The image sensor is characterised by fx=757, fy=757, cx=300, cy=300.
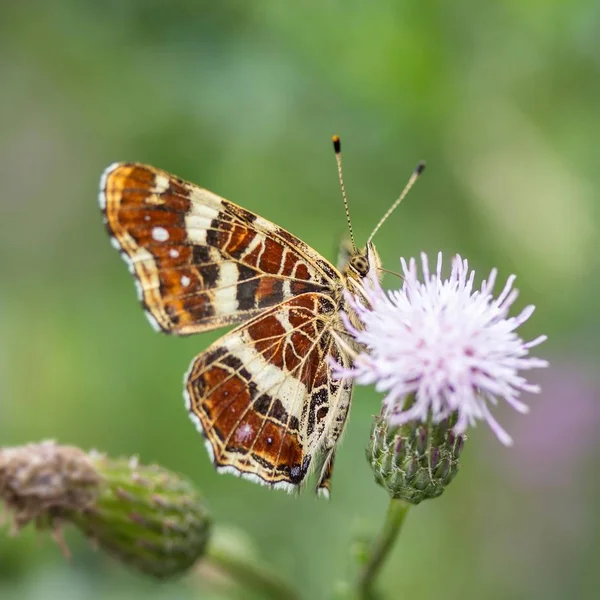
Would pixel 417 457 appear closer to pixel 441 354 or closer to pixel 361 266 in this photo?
pixel 441 354

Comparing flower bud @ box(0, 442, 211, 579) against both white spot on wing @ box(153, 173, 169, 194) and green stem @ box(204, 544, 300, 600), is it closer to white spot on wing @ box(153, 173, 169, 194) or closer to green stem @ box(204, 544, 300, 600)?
green stem @ box(204, 544, 300, 600)

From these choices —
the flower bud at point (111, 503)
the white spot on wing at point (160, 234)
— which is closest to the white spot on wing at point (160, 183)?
the white spot on wing at point (160, 234)

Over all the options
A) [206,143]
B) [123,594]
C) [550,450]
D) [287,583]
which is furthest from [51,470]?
[550,450]

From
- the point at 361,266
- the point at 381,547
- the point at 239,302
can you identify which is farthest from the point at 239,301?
the point at 381,547

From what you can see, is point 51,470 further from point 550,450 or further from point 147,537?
point 550,450

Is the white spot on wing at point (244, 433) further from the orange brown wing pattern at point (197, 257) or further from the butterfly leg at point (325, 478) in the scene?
the orange brown wing pattern at point (197, 257)
